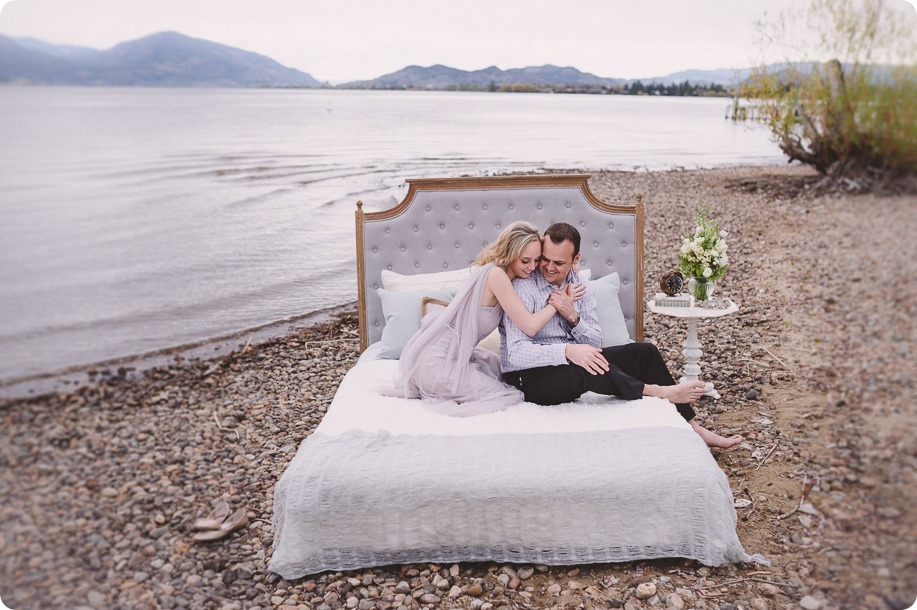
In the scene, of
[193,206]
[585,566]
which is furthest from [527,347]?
[193,206]

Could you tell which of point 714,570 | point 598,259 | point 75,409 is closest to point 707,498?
point 714,570

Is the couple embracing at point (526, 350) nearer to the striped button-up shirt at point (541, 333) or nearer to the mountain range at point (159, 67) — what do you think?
the striped button-up shirt at point (541, 333)

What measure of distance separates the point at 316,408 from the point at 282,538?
6.49 ft

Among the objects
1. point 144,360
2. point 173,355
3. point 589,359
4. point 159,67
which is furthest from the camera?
point 173,355

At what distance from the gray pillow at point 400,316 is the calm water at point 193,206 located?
Answer: 1.92 m

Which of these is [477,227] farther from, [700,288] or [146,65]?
[146,65]

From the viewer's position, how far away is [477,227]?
5.20 meters

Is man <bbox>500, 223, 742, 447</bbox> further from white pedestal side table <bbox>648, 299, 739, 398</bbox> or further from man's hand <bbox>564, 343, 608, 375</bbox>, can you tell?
white pedestal side table <bbox>648, 299, 739, 398</bbox>

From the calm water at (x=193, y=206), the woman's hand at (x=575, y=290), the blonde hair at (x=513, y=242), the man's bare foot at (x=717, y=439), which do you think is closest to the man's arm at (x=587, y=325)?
the woman's hand at (x=575, y=290)

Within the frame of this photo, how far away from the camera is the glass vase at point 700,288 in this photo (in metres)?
4.71

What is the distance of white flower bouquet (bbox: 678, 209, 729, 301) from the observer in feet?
15.3

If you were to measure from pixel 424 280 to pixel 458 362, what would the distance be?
1215 millimetres

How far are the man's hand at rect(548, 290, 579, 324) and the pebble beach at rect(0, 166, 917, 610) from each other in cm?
120

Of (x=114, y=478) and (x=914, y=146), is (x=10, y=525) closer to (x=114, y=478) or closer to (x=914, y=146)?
(x=114, y=478)
